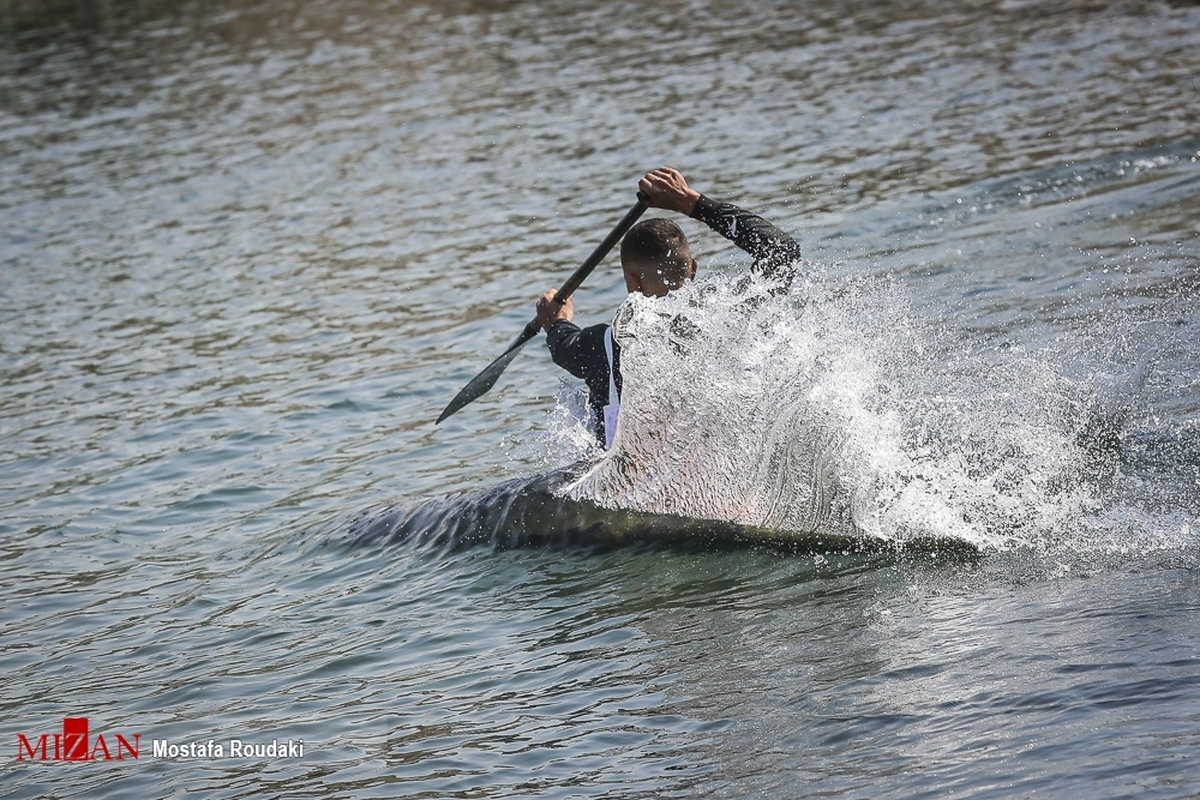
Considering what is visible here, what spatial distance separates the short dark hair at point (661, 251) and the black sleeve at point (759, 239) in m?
0.22

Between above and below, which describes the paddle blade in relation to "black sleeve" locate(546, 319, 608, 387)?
below

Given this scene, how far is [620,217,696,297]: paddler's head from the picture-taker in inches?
310

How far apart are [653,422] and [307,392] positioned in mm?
4956

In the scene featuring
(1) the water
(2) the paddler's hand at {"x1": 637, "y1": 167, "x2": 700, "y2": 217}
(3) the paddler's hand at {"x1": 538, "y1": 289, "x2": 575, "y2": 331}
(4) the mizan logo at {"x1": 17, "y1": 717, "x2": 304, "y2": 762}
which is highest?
(2) the paddler's hand at {"x1": 637, "y1": 167, "x2": 700, "y2": 217}

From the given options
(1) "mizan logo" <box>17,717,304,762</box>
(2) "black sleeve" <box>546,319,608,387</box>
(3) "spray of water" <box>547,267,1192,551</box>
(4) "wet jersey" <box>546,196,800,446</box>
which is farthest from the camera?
(2) "black sleeve" <box>546,319,608,387</box>

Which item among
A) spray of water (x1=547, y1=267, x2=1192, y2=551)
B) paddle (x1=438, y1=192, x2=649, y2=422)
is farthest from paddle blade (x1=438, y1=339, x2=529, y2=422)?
spray of water (x1=547, y1=267, x2=1192, y2=551)

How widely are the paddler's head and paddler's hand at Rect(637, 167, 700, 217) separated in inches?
6.8

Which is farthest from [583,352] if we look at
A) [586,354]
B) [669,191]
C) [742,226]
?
[742,226]

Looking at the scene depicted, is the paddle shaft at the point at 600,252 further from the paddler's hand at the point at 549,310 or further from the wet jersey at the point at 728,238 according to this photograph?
the wet jersey at the point at 728,238

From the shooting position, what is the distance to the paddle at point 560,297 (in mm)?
8609

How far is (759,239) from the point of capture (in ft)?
26.1

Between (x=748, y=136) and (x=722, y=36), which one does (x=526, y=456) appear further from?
(x=722, y=36)

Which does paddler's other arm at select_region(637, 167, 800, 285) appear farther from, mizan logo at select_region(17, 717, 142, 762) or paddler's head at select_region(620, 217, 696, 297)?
mizan logo at select_region(17, 717, 142, 762)

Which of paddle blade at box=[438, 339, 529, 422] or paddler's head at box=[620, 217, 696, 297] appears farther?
paddle blade at box=[438, 339, 529, 422]
